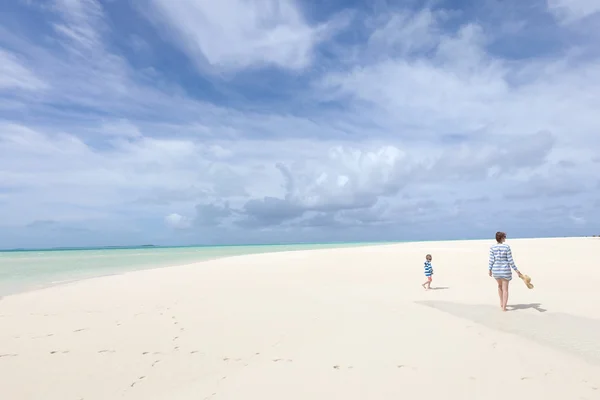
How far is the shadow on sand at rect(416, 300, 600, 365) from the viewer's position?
7.38 meters

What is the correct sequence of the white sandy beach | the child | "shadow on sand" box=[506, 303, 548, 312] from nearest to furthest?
the white sandy beach
"shadow on sand" box=[506, 303, 548, 312]
the child

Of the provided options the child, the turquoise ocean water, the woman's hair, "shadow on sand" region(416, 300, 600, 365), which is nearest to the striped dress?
the woman's hair

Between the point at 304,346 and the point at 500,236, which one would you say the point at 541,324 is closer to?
the point at 500,236

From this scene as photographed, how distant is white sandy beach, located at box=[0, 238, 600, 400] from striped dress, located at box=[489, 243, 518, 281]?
106 centimetres

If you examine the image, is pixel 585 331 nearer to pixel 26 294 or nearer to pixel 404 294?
pixel 404 294

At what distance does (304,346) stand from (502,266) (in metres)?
6.52

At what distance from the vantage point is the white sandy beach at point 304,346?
5633mm

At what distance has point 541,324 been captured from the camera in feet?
29.8

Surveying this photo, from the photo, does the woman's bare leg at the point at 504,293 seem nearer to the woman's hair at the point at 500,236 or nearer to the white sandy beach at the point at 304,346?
the white sandy beach at the point at 304,346

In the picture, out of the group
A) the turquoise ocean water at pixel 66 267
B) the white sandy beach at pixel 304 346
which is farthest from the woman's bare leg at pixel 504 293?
the turquoise ocean water at pixel 66 267

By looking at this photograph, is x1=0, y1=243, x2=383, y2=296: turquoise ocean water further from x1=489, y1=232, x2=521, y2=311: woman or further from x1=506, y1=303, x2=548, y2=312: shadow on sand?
x1=506, y1=303, x2=548, y2=312: shadow on sand

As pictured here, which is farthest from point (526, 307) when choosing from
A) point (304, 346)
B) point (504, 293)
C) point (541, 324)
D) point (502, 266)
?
point (304, 346)

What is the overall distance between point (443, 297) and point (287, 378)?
8740 mm

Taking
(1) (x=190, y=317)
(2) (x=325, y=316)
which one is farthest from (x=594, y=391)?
(1) (x=190, y=317)
